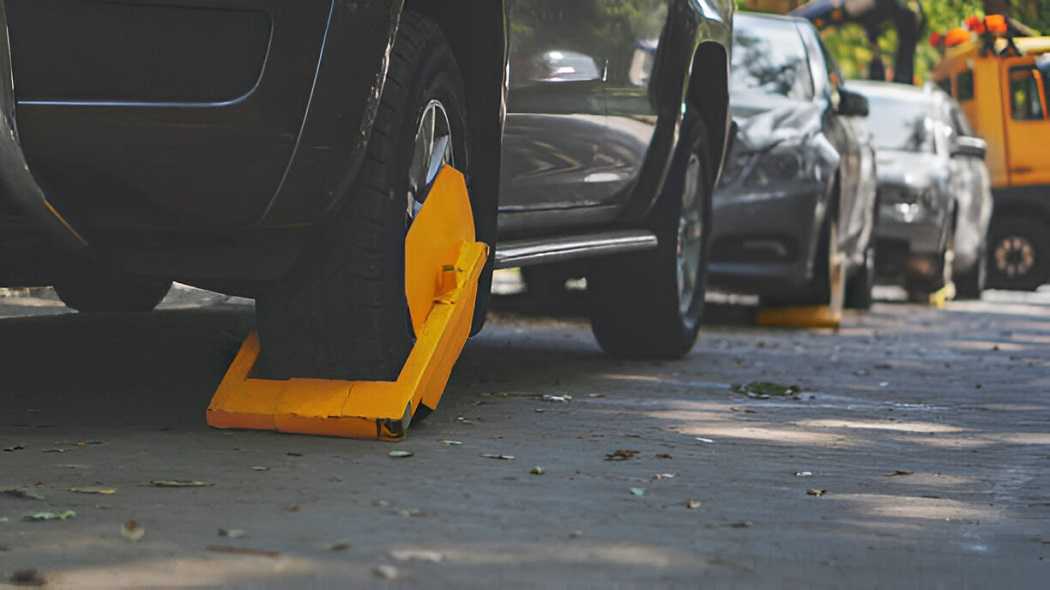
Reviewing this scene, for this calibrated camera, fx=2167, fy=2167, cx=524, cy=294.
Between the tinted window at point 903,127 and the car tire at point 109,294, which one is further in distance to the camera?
the tinted window at point 903,127

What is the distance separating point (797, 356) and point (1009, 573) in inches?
228

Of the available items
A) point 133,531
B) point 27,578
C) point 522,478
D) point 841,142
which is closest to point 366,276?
point 522,478

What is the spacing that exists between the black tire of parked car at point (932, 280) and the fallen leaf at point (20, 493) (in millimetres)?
13477

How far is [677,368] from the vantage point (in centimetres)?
869

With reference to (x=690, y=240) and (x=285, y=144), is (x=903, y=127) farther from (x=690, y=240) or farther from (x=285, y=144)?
(x=285, y=144)

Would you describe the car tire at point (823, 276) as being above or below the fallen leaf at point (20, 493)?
below

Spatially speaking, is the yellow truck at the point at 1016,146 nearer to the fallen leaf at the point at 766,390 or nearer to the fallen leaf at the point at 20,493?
the fallen leaf at the point at 766,390

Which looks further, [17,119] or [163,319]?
[163,319]

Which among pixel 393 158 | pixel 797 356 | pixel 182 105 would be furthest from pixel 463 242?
pixel 797 356

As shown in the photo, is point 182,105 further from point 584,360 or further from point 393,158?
point 584,360

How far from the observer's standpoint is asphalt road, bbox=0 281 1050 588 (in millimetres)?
3965

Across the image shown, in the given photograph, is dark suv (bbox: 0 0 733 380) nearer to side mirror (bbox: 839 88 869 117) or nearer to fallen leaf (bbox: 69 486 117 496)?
fallen leaf (bbox: 69 486 117 496)

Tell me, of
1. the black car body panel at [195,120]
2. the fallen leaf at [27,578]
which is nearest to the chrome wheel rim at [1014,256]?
the black car body panel at [195,120]

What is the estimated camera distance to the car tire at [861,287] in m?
15.3
